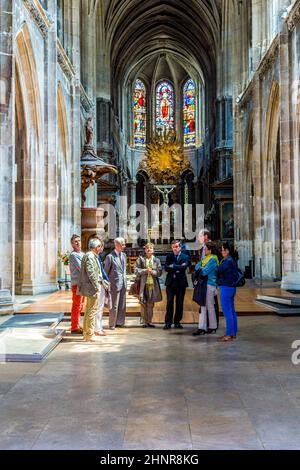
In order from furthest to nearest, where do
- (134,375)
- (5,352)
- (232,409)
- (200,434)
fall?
(5,352) < (134,375) < (232,409) < (200,434)

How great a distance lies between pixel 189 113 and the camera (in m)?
47.8

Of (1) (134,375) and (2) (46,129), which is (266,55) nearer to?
(2) (46,129)

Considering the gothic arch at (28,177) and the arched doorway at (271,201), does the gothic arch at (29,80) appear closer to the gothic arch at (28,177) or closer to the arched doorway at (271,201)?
the gothic arch at (28,177)

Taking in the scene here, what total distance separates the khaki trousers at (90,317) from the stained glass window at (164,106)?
41750 millimetres

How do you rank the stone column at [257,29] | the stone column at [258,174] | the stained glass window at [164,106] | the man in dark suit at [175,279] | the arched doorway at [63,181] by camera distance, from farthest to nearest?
1. the stained glass window at [164,106]
2. the stone column at [257,29]
3. the stone column at [258,174]
4. the arched doorway at [63,181]
5. the man in dark suit at [175,279]

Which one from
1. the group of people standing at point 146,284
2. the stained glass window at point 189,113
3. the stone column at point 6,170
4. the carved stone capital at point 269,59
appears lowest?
the group of people standing at point 146,284

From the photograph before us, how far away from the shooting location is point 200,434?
3.83m

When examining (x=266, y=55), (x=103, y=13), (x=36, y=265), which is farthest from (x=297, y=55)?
(x=103, y=13)

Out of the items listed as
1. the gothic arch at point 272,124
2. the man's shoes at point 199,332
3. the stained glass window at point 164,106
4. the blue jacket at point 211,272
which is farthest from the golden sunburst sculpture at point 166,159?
the man's shoes at point 199,332

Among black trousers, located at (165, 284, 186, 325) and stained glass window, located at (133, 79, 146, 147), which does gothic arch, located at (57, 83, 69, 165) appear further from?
stained glass window, located at (133, 79, 146, 147)

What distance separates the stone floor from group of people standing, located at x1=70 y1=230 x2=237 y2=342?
55 centimetres

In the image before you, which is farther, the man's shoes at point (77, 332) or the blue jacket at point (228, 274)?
the man's shoes at point (77, 332)

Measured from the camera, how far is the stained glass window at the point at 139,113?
4819 cm

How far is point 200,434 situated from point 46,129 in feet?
41.8
